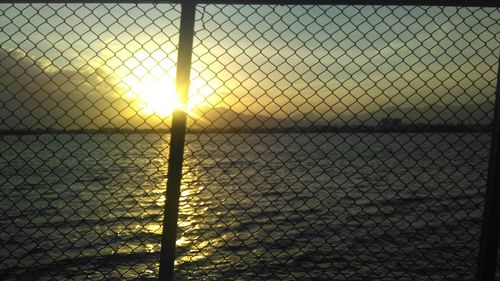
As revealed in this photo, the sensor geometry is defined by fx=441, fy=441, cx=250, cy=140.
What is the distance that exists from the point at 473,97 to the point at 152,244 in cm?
1003

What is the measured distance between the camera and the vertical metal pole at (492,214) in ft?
10.7

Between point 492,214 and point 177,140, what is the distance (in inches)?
93.7

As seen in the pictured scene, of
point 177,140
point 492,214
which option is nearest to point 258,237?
point 492,214

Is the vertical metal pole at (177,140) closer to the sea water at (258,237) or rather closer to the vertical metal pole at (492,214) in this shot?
the sea water at (258,237)

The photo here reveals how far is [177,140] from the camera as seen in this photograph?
2.88 m

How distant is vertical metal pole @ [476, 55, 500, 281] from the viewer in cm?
325

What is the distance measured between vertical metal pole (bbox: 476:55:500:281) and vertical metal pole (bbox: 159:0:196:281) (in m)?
2.26

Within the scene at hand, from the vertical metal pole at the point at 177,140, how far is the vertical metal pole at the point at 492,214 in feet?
7.41

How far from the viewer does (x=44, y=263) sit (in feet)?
33.9

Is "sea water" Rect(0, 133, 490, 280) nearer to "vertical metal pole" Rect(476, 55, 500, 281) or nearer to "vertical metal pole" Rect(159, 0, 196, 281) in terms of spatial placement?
"vertical metal pole" Rect(476, 55, 500, 281)

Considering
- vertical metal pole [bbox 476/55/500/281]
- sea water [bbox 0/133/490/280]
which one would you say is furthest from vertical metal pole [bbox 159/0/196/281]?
vertical metal pole [bbox 476/55/500/281]

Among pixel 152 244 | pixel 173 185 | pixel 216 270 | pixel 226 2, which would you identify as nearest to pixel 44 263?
pixel 152 244

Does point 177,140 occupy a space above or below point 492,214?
above

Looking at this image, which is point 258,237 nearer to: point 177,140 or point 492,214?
point 492,214
